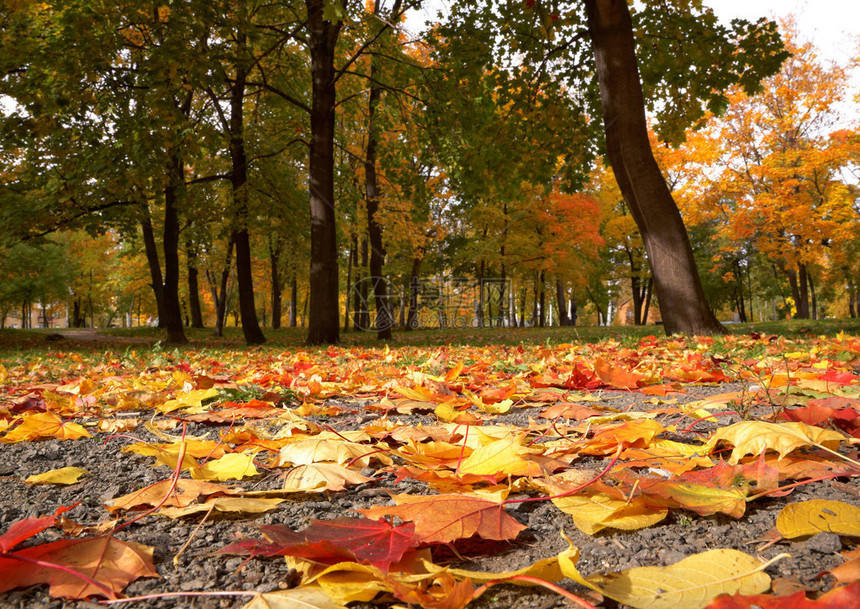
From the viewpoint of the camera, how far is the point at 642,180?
6328 millimetres

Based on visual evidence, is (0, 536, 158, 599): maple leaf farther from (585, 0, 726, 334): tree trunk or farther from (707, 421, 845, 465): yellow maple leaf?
(585, 0, 726, 334): tree trunk

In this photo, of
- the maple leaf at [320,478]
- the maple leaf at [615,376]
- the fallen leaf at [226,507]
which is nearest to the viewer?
the fallen leaf at [226,507]

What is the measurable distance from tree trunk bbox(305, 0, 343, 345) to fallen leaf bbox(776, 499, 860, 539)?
342 inches

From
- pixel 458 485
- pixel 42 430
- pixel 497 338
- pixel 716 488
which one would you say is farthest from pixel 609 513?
pixel 497 338

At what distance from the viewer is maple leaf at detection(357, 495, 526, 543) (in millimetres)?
817

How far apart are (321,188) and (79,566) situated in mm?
9051

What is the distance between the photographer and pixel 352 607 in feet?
2.24

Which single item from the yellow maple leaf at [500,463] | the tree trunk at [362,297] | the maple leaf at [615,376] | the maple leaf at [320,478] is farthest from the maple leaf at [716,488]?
the tree trunk at [362,297]

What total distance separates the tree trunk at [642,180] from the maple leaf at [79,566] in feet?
21.1

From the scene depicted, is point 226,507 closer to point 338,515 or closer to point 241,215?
point 338,515

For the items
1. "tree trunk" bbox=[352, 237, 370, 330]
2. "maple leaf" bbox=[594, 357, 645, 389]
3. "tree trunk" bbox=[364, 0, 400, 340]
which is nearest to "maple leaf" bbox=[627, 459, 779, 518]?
"maple leaf" bbox=[594, 357, 645, 389]

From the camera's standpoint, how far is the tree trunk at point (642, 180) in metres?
6.16

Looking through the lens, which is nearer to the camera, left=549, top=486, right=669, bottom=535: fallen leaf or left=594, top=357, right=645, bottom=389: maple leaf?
left=549, top=486, right=669, bottom=535: fallen leaf

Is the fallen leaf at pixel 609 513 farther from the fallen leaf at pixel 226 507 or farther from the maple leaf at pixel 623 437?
the fallen leaf at pixel 226 507
